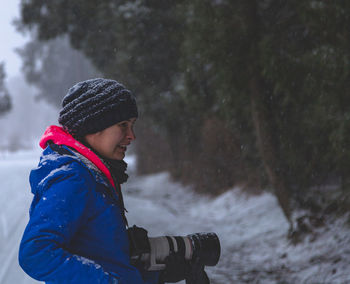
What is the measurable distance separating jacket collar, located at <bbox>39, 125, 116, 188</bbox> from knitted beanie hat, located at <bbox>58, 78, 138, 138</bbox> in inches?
2.6

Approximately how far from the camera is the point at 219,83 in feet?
19.9

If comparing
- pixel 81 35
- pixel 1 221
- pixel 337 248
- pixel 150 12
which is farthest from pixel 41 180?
pixel 81 35

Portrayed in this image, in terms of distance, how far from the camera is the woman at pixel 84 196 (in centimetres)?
127

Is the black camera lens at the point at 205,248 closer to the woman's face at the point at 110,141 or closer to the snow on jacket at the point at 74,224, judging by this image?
the snow on jacket at the point at 74,224

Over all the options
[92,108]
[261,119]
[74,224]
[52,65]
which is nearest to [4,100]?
[52,65]

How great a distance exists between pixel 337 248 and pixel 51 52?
2778 cm

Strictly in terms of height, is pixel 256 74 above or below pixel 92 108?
above

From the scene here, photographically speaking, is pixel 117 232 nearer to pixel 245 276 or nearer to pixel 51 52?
pixel 245 276

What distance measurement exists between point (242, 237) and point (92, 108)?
224 inches

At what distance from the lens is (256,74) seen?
5738 millimetres

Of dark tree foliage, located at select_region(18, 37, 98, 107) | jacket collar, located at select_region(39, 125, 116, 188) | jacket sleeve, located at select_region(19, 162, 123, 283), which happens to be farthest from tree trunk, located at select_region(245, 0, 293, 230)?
dark tree foliage, located at select_region(18, 37, 98, 107)

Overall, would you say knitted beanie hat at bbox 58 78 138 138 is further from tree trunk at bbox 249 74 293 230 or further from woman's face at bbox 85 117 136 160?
tree trunk at bbox 249 74 293 230

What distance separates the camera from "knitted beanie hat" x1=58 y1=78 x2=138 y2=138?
5.26 feet

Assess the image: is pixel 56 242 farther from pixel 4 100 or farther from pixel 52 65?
pixel 4 100
